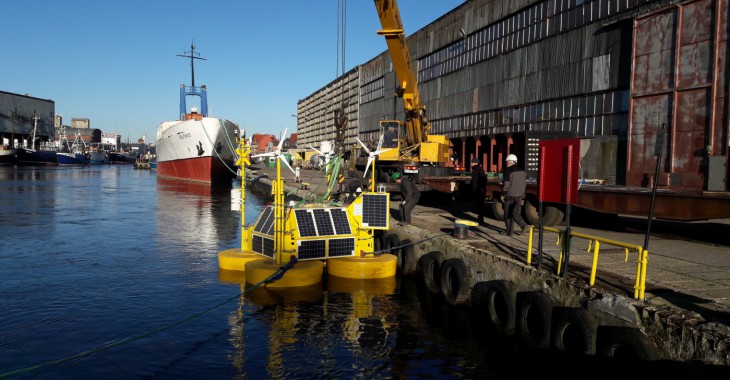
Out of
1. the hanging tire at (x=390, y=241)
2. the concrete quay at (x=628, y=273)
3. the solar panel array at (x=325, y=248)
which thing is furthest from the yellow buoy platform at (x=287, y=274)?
the hanging tire at (x=390, y=241)

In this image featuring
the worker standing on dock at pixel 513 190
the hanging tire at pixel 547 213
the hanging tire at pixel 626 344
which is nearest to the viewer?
the hanging tire at pixel 626 344

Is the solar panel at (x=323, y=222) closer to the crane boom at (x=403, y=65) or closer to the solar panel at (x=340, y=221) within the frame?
the solar panel at (x=340, y=221)

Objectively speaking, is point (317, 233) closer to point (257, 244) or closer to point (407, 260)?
point (257, 244)

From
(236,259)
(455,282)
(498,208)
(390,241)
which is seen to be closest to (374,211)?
(390,241)

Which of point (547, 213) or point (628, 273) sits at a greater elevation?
point (547, 213)

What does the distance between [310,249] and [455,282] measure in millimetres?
3319

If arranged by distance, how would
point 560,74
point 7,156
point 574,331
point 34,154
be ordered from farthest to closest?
1. point 34,154
2. point 7,156
3. point 560,74
4. point 574,331

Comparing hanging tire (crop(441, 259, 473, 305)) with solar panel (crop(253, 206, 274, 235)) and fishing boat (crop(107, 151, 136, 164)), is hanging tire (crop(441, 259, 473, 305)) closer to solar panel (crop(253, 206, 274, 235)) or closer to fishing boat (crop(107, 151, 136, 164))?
solar panel (crop(253, 206, 274, 235))

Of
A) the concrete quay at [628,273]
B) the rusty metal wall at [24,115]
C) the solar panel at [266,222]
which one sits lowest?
the concrete quay at [628,273]

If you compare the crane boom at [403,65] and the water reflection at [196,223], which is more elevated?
the crane boom at [403,65]

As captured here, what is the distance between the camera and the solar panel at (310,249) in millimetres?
11745

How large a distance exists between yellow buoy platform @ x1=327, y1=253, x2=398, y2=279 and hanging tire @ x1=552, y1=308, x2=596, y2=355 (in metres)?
5.13

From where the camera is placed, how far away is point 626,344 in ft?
20.9

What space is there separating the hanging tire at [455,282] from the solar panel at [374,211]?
2037 millimetres
